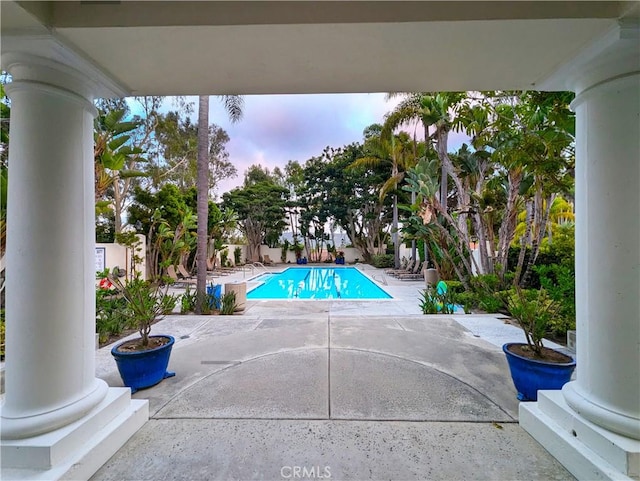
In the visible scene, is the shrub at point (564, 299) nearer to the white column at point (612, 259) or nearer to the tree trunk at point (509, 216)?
the tree trunk at point (509, 216)

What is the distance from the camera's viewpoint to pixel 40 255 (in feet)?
6.34

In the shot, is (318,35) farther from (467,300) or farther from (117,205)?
(117,205)

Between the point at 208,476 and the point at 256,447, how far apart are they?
15.0 inches

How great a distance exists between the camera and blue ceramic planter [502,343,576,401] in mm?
2561

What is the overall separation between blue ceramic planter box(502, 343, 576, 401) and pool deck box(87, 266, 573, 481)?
0.18 meters

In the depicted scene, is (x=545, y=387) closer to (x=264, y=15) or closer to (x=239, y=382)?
(x=239, y=382)

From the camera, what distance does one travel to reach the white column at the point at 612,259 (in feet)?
6.06

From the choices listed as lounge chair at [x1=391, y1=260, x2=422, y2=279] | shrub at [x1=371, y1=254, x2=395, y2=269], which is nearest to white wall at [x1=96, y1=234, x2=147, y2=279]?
lounge chair at [x1=391, y1=260, x2=422, y2=279]

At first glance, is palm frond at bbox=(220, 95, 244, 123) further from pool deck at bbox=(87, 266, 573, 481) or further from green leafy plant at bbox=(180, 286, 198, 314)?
pool deck at bbox=(87, 266, 573, 481)

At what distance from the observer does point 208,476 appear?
1.94m

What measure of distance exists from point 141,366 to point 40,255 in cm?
162

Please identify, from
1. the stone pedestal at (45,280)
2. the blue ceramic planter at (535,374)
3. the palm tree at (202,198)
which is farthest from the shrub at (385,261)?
the stone pedestal at (45,280)

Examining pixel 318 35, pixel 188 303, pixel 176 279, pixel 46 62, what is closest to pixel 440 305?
pixel 188 303

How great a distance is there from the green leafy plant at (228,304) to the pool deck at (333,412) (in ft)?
5.99
